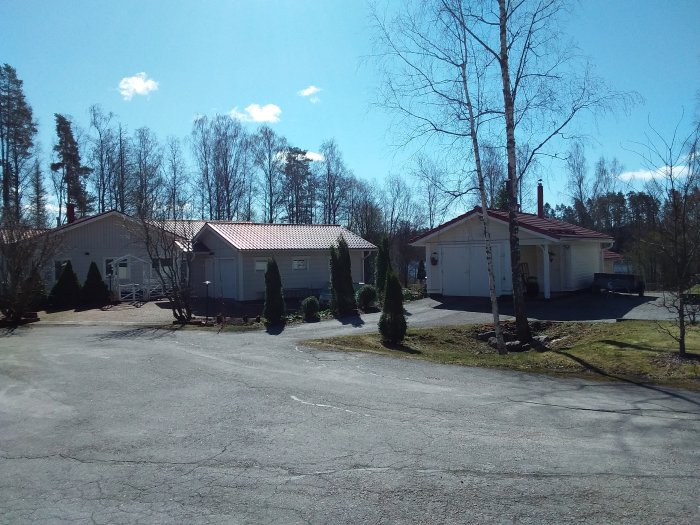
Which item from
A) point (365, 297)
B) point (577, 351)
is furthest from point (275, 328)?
point (577, 351)

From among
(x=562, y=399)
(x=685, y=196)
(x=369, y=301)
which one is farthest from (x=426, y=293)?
(x=562, y=399)

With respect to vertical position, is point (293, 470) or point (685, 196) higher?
point (685, 196)

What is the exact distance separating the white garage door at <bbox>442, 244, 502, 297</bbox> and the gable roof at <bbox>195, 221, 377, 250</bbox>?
638 cm

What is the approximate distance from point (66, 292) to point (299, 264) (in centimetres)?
1182

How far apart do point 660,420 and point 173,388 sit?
701 centimetres

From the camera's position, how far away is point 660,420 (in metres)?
6.75

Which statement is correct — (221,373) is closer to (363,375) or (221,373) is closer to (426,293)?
(363,375)

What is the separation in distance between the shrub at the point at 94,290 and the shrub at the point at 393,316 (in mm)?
19142

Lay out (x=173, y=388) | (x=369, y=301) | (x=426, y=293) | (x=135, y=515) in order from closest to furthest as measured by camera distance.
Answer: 1. (x=135, y=515)
2. (x=173, y=388)
3. (x=369, y=301)
4. (x=426, y=293)

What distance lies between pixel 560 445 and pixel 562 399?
2.37m

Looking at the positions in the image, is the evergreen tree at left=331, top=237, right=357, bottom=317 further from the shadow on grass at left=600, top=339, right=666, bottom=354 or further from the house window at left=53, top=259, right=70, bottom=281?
the house window at left=53, top=259, right=70, bottom=281

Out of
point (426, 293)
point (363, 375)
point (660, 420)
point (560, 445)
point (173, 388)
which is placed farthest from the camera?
point (426, 293)

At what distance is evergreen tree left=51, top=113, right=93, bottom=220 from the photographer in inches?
1849

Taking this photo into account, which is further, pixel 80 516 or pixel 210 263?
pixel 210 263
